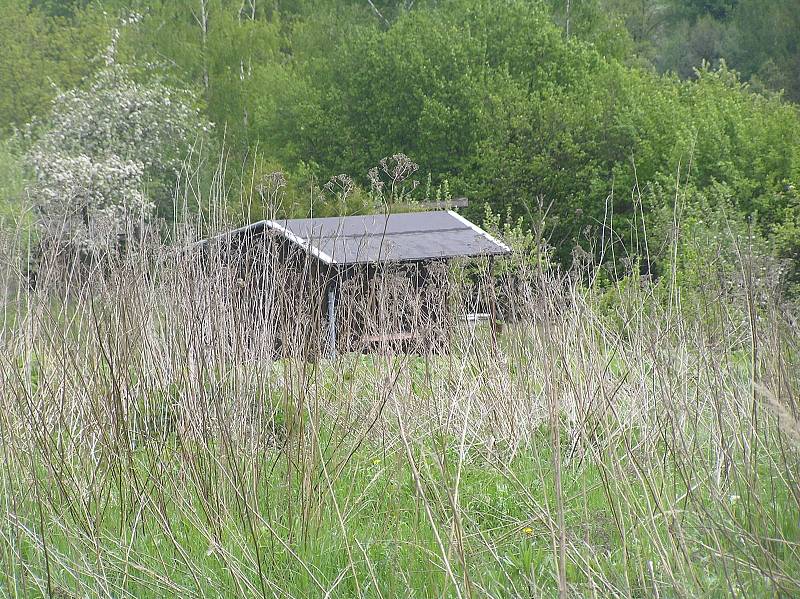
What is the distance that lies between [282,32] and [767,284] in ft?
111

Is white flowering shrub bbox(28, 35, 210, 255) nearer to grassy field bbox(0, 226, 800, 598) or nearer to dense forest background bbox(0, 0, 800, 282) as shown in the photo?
dense forest background bbox(0, 0, 800, 282)

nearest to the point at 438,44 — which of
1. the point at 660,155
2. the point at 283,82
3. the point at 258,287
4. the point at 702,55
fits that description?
the point at 283,82

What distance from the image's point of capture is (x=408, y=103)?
90.7 ft

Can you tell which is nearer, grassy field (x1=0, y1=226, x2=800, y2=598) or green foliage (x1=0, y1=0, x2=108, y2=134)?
grassy field (x1=0, y1=226, x2=800, y2=598)

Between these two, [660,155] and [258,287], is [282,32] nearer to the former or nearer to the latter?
[660,155]

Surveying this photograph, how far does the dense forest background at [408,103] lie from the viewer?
23.9 meters

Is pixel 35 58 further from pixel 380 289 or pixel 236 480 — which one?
pixel 236 480

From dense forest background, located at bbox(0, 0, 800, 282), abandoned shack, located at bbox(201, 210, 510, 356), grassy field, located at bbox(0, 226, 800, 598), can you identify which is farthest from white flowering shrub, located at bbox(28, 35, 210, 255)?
grassy field, located at bbox(0, 226, 800, 598)

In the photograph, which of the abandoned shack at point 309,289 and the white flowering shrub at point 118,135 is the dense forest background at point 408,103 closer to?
the white flowering shrub at point 118,135

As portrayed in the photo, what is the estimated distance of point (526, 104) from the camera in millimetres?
26062

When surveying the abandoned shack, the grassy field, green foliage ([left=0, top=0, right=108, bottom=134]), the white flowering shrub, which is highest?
green foliage ([left=0, top=0, right=108, bottom=134])

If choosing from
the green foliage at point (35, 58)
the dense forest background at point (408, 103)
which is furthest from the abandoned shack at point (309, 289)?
the green foliage at point (35, 58)

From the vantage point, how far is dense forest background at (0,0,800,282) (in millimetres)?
23891

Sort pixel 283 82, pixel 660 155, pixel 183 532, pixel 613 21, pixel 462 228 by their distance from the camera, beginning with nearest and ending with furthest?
pixel 183 532 → pixel 462 228 → pixel 660 155 → pixel 283 82 → pixel 613 21
